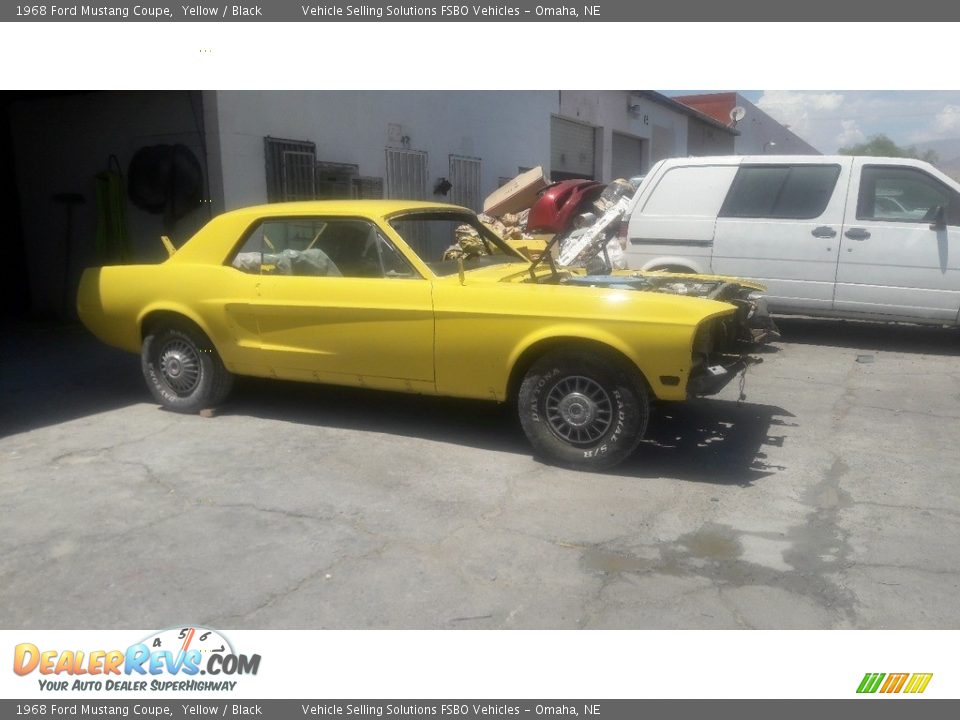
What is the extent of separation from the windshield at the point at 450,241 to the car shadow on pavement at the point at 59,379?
2577mm

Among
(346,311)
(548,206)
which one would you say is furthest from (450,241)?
(548,206)

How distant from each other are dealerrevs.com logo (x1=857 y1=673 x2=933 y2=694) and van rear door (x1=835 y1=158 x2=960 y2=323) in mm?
5434

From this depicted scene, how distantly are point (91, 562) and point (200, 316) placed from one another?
2.23m

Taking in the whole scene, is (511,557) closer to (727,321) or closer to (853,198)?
(727,321)

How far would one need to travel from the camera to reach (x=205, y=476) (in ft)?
14.5

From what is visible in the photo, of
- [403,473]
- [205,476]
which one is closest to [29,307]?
[205,476]

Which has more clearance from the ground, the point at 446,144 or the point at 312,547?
the point at 446,144

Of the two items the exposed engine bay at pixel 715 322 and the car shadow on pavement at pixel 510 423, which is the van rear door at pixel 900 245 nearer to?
the car shadow on pavement at pixel 510 423

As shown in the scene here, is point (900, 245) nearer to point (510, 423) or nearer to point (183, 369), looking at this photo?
point (510, 423)

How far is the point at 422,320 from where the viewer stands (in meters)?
4.61

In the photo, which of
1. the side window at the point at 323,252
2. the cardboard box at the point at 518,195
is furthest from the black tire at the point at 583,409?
the cardboard box at the point at 518,195

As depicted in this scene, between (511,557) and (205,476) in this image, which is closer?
(511,557)

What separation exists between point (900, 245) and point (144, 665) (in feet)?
22.6

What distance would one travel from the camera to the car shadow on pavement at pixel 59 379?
18.9 ft
